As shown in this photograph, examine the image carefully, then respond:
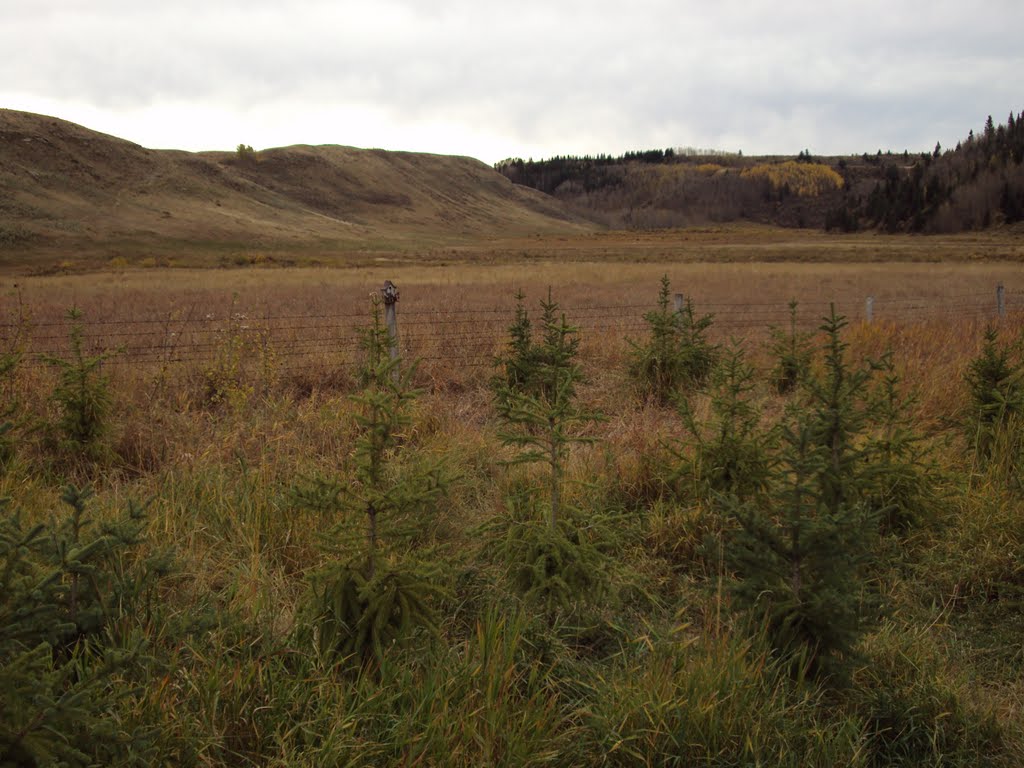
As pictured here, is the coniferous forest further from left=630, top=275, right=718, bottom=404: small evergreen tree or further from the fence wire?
left=630, top=275, right=718, bottom=404: small evergreen tree

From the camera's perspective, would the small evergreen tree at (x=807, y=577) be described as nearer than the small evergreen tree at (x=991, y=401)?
Yes

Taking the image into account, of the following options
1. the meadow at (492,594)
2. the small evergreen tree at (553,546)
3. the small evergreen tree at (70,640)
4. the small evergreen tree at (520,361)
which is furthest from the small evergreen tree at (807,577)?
the small evergreen tree at (520,361)

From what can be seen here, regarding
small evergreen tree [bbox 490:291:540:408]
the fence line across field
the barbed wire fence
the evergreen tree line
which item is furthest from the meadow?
Answer: the evergreen tree line

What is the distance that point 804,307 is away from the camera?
1995 cm

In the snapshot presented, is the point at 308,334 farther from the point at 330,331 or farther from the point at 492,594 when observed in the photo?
the point at 492,594

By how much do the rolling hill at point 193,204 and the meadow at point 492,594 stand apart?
1869 inches

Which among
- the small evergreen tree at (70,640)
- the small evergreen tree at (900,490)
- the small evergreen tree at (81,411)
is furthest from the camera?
the small evergreen tree at (81,411)

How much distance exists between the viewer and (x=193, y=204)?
245 ft

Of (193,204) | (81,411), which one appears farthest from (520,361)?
(193,204)

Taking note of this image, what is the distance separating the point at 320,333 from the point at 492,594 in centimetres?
1001

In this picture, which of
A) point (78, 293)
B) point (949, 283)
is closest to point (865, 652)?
point (78, 293)

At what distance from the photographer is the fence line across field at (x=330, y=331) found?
28.0 feet

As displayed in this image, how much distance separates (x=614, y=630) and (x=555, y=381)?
1226 mm

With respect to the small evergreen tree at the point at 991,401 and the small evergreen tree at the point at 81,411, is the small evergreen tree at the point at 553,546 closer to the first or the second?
the small evergreen tree at the point at 81,411
